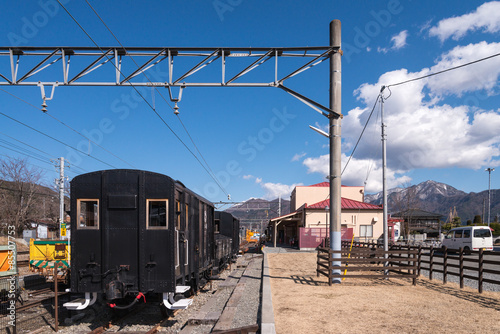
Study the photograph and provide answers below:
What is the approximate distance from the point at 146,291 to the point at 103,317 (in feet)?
6.78

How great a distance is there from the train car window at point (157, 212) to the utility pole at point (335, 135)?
249 inches

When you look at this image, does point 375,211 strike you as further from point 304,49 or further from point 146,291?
point 146,291

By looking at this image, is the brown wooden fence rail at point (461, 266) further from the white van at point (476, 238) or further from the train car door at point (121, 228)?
the white van at point (476, 238)

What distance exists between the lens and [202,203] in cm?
1206

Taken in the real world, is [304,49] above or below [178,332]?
above

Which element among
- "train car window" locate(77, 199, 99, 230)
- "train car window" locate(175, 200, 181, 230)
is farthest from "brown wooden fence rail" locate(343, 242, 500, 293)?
"train car window" locate(77, 199, 99, 230)

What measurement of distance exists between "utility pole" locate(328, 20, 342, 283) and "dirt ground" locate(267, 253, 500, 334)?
1.84 metres

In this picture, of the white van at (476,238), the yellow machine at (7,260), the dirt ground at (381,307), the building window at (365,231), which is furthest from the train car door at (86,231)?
the building window at (365,231)

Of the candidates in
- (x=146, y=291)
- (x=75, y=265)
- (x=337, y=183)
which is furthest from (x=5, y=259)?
(x=337, y=183)

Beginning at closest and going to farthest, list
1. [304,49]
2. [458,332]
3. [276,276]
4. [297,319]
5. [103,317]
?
[458,332] < [297,319] < [103,317] < [304,49] < [276,276]

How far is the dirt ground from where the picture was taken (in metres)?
6.91

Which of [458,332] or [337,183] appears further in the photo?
[337,183]

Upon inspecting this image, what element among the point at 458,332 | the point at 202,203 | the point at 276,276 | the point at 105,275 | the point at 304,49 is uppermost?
the point at 304,49

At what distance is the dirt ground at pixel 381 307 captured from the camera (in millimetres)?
6914
